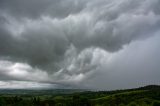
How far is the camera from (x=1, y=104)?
174125 mm

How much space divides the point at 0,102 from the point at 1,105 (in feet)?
18.1

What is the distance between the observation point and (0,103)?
175 meters

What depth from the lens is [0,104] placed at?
17288cm

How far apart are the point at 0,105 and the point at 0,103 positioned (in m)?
3.75

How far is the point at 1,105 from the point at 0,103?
2730 mm

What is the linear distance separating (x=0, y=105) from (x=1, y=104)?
301 centimetres

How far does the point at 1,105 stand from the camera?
172500mm

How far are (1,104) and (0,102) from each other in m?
3.79

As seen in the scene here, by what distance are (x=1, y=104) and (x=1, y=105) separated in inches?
Result: 68.8

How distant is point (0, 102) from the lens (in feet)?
582

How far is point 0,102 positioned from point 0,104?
4.76 meters

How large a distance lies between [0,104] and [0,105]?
6.14 ft
